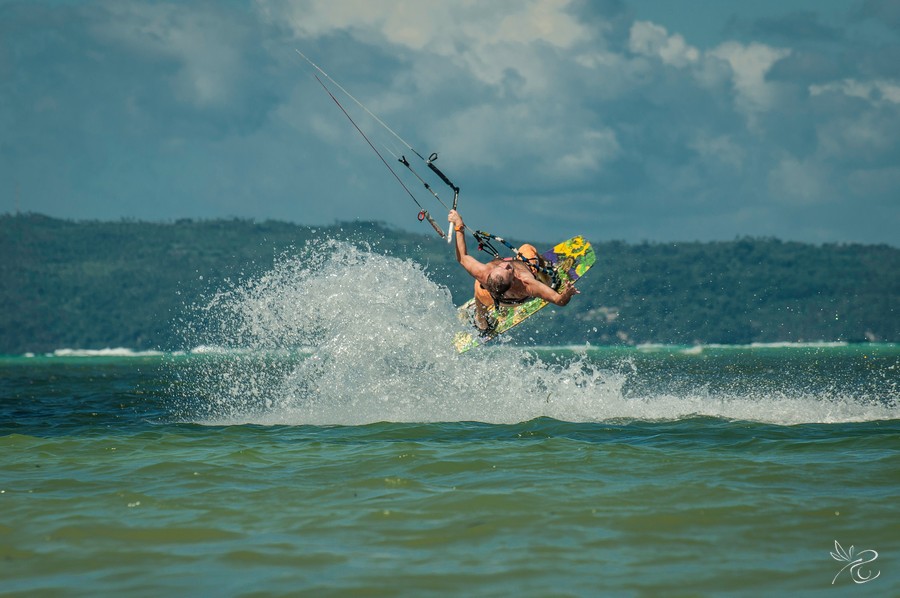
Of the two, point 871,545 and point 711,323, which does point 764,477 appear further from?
point 711,323

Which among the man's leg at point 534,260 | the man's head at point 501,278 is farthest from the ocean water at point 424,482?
the man's leg at point 534,260

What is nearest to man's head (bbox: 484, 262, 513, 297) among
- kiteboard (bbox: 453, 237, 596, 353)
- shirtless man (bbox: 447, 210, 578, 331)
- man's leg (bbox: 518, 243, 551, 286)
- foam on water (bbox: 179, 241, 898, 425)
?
shirtless man (bbox: 447, 210, 578, 331)

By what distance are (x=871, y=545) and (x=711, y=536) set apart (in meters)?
1.22

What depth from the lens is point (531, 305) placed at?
59.0 feet

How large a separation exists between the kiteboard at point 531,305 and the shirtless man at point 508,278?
81 cm

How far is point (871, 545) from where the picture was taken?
319 inches

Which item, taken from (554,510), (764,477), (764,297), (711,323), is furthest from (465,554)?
(764,297)

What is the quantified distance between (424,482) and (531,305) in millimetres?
7663

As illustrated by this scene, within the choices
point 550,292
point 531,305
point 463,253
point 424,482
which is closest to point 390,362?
point 531,305

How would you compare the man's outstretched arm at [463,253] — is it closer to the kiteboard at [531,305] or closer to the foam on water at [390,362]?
the kiteboard at [531,305]

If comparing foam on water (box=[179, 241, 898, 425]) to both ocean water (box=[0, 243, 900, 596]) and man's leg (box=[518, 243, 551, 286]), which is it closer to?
ocean water (box=[0, 243, 900, 596])

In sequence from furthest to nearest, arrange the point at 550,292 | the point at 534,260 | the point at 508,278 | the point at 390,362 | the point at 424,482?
the point at 390,362 → the point at 534,260 → the point at 508,278 → the point at 550,292 → the point at 424,482

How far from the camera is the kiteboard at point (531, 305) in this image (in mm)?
17016

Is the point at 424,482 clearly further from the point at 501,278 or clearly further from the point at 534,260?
the point at 534,260
